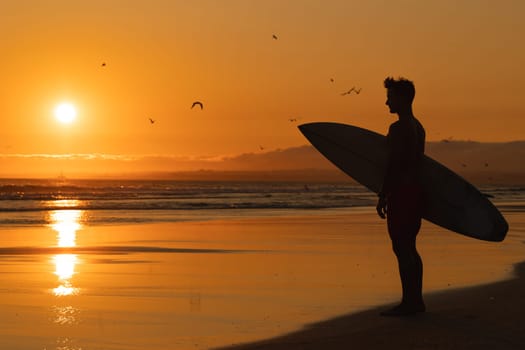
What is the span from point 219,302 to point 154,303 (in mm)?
634

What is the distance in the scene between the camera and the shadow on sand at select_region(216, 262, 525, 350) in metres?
6.41

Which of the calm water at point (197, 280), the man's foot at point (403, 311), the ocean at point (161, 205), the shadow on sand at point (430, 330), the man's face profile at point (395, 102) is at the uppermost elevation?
the ocean at point (161, 205)

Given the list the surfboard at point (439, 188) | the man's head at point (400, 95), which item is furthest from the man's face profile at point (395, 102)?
the surfboard at point (439, 188)

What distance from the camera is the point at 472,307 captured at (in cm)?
805

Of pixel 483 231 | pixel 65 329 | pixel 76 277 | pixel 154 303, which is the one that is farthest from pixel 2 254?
pixel 483 231

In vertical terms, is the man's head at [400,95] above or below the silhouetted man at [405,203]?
above

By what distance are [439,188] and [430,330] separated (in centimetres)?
200

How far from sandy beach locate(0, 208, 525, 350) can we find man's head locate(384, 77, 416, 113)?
5.90 ft

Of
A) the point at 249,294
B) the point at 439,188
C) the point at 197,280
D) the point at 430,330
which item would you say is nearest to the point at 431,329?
the point at 430,330

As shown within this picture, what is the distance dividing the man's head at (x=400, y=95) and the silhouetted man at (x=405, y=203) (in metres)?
0.10

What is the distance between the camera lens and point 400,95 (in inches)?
304

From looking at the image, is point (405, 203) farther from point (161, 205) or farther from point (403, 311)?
point (161, 205)

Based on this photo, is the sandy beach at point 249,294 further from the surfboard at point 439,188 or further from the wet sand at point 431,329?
the surfboard at point 439,188

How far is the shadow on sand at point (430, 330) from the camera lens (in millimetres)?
6406
